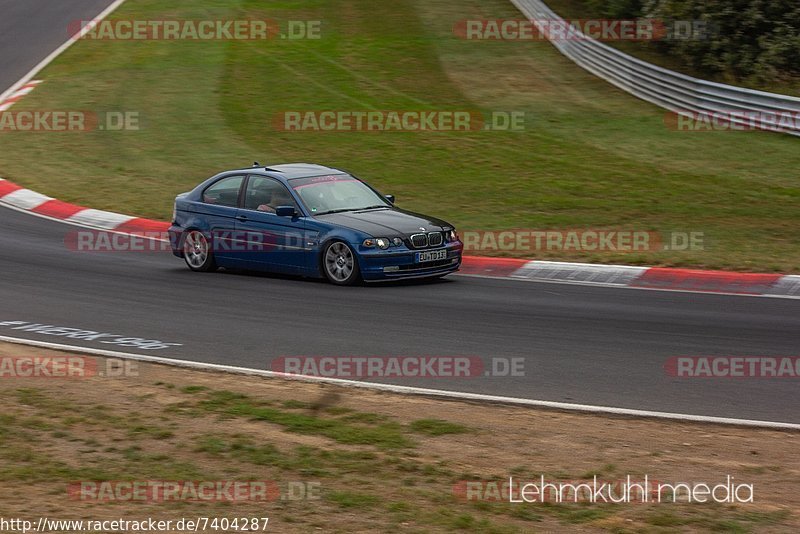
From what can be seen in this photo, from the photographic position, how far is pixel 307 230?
1430 centimetres

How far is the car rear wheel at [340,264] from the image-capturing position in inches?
549

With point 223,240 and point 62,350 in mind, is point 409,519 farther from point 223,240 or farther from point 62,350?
point 223,240

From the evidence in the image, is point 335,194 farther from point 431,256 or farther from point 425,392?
point 425,392

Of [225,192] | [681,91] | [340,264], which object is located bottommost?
[340,264]

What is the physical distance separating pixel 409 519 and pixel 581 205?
13.0 metres

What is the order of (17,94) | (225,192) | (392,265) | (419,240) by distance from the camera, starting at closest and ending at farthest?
1. (392,265)
2. (419,240)
3. (225,192)
4. (17,94)

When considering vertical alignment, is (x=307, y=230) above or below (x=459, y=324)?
above

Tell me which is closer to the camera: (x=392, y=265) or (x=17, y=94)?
(x=392, y=265)

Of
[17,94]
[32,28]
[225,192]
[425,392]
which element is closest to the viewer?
[425,392]

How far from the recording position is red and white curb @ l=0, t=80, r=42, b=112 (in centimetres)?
2688

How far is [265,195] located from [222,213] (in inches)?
26.5

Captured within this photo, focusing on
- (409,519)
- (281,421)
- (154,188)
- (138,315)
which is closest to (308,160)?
(154,188)

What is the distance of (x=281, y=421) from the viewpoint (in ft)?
26.7

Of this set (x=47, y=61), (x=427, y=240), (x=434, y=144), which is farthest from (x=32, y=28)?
(x=427, y=240)
